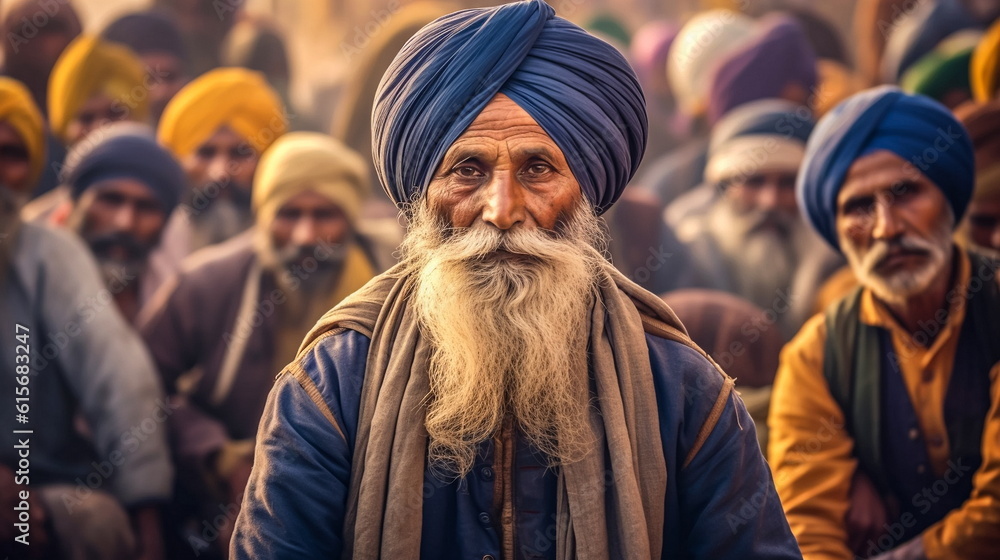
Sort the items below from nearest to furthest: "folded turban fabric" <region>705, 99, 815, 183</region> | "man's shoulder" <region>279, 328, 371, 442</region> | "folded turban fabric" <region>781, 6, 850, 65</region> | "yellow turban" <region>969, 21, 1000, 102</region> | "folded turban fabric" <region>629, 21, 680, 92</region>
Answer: "man's shoulder" <region>279, 328, 371, 442</region>, "yellow turban" <region>969, 21, 1000, 102</region>, "folded turban fabric" <region>705, 99, 815, 183</region>, "folded turban fabric" <region>781, 6, 850, 65</region>, "folded turban fabric" <region>629, 21, 680, 92</region>

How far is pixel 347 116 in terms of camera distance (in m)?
6.75

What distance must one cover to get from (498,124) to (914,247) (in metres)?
3.16

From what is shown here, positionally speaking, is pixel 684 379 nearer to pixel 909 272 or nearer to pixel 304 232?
pixel 909 272

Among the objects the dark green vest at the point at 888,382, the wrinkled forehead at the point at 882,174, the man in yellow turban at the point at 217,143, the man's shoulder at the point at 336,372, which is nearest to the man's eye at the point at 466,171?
the man's shoulder at the point at 336,372

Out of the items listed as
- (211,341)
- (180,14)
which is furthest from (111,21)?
(211,341)

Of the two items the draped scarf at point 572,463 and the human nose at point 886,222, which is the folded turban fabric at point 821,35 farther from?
the draped scarf at point 572,463

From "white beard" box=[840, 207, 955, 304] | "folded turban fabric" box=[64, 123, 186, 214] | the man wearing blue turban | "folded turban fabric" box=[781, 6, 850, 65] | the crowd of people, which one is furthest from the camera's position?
"folded turban fabric" box=[781, 6, 850, 65]

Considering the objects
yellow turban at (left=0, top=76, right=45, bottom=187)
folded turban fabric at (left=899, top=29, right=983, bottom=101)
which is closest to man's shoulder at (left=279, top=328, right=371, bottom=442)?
yellow turban at (left=0, top=76, right=45, bottom=187)

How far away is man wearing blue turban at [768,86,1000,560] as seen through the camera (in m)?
4.61

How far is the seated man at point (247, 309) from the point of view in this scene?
242 inches

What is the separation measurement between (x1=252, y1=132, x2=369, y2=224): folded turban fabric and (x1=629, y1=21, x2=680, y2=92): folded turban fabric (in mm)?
2078

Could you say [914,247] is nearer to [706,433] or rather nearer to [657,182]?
[657,182]

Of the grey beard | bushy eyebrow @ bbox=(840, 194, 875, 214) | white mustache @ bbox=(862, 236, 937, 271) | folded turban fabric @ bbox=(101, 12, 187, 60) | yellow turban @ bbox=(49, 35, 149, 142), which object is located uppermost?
folded turban fabric @ bbox=(101, 12, 187, 60)

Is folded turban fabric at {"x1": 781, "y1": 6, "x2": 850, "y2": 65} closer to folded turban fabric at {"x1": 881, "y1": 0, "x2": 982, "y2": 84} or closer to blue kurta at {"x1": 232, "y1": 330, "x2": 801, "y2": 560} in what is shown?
folded turban fabric at {"x1": 881, "y1": 0, "x2": 982, "y2": 84}
